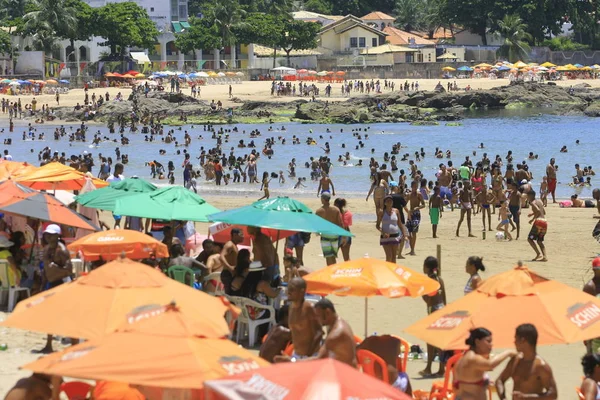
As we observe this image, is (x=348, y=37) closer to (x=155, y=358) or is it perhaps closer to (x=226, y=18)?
(x=226, y=18)

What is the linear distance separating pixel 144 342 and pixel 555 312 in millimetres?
3209

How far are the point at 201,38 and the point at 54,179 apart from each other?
74.2m

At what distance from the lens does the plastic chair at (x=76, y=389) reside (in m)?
7.46

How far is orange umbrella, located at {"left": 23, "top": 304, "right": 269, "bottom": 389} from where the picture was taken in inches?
225

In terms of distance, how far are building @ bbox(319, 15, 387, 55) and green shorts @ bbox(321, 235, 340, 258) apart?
87.9 metres

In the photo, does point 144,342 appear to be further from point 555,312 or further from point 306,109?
point 306,109

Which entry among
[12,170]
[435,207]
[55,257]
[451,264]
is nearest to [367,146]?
[435,207]

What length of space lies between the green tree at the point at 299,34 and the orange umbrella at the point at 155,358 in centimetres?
8619

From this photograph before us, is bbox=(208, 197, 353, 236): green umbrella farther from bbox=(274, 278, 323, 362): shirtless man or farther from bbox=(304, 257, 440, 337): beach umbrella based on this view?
bbox=(274, 278, 323, 362): shirtless man

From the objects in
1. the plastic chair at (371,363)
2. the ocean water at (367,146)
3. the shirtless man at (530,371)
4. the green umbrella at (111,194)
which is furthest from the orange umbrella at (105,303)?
the ocean water at (367,146)

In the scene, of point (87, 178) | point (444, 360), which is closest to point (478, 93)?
point (87, 178)

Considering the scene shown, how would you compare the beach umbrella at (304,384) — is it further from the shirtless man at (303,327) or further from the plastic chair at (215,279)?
the plastic chair at (215,279)

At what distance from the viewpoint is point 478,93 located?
7675 centimetres

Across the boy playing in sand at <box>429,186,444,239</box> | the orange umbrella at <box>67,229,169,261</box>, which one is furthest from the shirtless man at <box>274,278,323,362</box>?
the boy playing in sand at <box>429,186,444,239</box>
